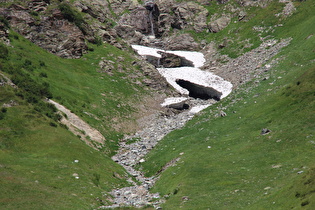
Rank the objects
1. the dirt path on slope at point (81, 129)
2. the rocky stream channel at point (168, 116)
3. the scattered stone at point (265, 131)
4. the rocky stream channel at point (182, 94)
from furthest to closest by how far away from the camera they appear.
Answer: the dirt path on slope at point (81, 129) → the scattered stone at point (265, 131) → the rocky stream channel at point (182, 94) → the rocky stream channel at point (168, 116)

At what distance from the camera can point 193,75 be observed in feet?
314

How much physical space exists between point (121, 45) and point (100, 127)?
45288 mm

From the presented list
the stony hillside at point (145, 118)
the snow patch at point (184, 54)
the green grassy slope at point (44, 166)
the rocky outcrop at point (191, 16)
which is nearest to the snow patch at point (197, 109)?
the stony hillside at point (145, 118)

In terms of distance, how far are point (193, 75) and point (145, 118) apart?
108ft

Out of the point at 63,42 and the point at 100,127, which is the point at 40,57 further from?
the point at 100,127

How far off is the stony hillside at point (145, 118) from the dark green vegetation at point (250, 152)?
0.21 metres

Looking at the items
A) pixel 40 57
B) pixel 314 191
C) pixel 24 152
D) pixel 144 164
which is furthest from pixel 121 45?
pixel 314 191

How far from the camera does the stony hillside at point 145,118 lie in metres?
30.5

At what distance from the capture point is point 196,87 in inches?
3487

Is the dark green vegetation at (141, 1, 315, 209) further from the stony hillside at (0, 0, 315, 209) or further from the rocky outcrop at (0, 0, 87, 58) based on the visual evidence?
the rocky outcrop at (0, 0, 87, 58)

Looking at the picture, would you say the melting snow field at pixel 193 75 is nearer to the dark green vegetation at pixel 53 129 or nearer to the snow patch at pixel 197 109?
the snow patch at pixel 197 109

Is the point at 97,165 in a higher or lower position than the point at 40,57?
lower

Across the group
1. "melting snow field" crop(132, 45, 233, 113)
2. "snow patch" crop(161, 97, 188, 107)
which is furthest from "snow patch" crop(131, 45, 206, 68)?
"snow patch" crop(161, 97, 188, 107)

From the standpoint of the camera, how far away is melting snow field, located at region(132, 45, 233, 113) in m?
82.6
